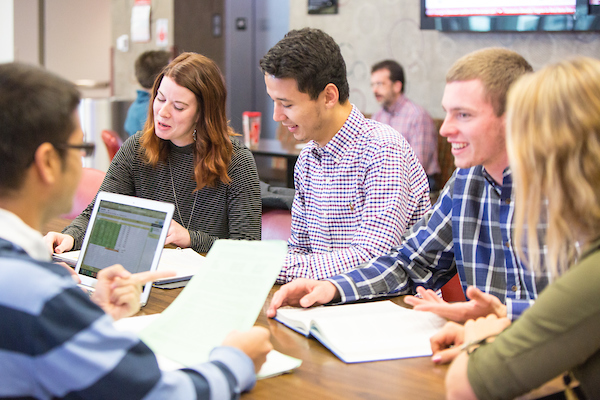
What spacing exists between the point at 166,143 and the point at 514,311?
4.41 ft

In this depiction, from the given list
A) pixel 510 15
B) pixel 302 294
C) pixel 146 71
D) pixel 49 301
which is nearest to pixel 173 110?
pixel 302 294

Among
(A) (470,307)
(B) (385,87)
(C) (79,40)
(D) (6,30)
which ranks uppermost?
(C) (79,40)

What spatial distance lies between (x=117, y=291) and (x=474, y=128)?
81cm

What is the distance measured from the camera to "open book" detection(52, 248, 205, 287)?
60.1 inches

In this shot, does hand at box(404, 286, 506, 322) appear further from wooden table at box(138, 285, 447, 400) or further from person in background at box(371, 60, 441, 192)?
person in background at box(371, 60, 441, 192)

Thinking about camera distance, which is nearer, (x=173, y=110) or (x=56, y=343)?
(x=56, y=343)

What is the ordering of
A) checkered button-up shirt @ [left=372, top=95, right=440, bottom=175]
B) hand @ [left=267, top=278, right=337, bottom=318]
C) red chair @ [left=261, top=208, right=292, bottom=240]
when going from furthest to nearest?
checkered button-up shirt @ [left=372, top=95, right=440, bottom=175], red chair @ [left=261, top=208, right=292, bottom=240], hand @ [left=267, top=278, right=337, bottom=318]

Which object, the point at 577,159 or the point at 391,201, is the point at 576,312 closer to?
the point at 577,159

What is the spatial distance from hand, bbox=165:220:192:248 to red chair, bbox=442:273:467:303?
2.45 ft

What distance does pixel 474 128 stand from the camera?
1.33m

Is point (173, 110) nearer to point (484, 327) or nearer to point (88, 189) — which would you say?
point (88, 189)

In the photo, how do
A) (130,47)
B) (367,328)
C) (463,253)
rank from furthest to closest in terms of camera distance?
(130,47), (463,253), (367,328)

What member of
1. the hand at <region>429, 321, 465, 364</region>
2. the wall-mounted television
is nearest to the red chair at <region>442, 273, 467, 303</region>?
the hand at <region>429, 321, 465, 364</region>

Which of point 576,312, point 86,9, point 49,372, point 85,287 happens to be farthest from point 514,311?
point 86,9
